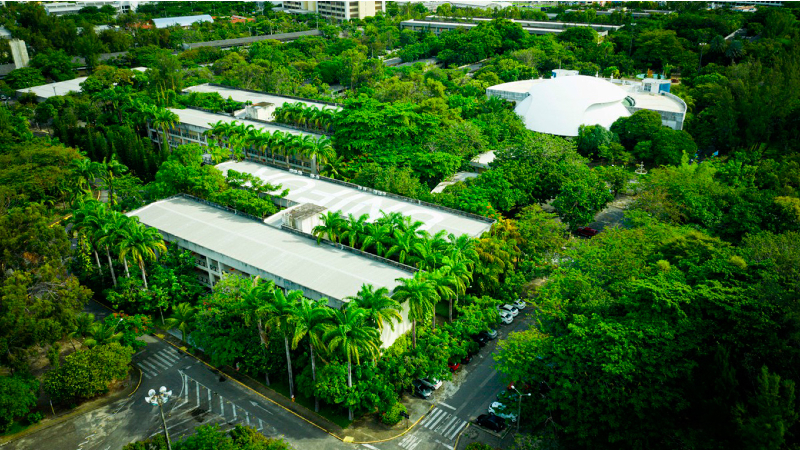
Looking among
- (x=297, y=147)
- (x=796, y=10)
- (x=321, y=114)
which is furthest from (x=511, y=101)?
(x=796, y=10)

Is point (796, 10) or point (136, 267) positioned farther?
point (796, 10)

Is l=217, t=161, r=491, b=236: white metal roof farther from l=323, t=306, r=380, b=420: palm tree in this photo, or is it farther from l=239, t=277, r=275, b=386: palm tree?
l=323, t=306, r=380, b=420: palm tree

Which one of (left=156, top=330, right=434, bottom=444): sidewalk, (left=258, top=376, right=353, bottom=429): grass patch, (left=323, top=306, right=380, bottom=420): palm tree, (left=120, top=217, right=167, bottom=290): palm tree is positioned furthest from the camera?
(left=120, top=217, right=167, bottom=290): palm tree

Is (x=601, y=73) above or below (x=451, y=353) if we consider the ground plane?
above

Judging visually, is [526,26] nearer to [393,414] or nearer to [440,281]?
[440,281]

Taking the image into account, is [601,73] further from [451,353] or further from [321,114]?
[451,353]

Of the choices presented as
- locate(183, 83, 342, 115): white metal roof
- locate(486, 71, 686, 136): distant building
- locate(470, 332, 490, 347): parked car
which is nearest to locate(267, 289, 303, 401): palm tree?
locate(470, 332, 490, 347): parked car

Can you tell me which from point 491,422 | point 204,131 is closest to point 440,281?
point 491,422
